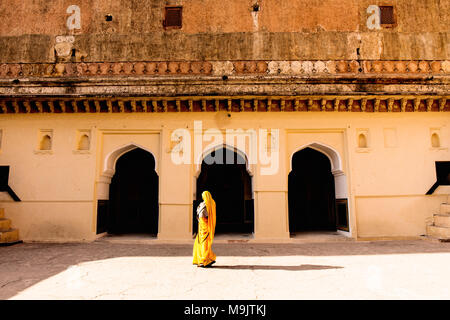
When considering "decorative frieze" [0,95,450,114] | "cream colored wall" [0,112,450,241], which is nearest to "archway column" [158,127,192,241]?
"cream colored wall" [0,112,450,241]

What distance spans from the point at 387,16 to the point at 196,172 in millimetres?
6702

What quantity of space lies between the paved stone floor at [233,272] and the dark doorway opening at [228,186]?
289 cm

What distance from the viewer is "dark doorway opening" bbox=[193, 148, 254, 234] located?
903 centimetres

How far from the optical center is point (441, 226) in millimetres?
6793

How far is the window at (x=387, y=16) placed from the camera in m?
7.91

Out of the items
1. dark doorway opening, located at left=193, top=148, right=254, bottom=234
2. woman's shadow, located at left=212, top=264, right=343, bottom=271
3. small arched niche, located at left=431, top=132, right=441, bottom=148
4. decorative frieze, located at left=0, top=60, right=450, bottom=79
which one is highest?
decorative frieze, located at left=0, top=60, right=450, bottom=79

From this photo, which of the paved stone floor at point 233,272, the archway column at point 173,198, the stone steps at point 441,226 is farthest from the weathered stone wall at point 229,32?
the paved stone floor at point 233,272

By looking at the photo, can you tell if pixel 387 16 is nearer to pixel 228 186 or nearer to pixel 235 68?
pixel 235 68

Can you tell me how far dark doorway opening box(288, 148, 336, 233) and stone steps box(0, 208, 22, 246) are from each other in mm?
7267

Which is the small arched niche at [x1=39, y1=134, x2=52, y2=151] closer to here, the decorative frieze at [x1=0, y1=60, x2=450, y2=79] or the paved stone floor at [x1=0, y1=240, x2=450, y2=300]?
the decorative frieze at [x1=0, y1=60, x2=450, y2=79]

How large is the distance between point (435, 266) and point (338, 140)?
12.7 ft

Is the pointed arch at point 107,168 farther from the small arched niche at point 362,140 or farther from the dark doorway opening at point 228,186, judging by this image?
the small arched niche at point 362,140
